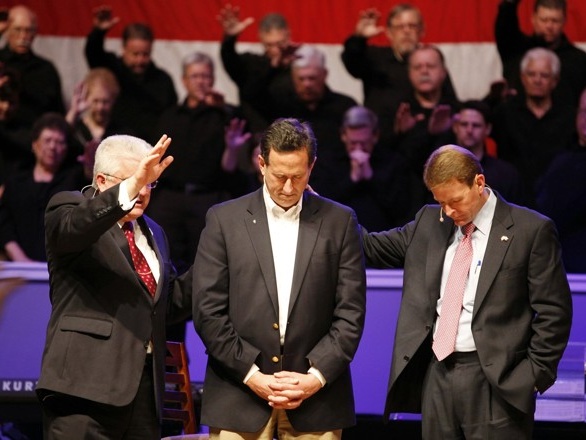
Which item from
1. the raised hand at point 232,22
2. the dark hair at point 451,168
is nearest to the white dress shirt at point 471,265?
the dark hair at point 451,168

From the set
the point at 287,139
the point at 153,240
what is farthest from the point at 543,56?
the point at 153,240

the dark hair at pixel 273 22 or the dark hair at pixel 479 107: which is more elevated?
the dark hair at pixel 273 22

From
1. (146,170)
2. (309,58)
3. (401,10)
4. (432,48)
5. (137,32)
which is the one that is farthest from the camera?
(137,32)

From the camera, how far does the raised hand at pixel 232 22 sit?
6.96 meters

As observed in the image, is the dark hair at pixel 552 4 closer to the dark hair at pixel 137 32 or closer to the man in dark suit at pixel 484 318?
the dark hair at pixel 137 32

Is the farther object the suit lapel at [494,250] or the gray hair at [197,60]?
the gray hair at [197,60]

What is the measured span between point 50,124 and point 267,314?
11.7 feet

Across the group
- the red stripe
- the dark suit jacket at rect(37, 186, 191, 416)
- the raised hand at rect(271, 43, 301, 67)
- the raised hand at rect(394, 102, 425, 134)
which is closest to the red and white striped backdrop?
the red stripe

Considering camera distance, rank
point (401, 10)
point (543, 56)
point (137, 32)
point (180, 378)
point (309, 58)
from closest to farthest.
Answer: point (180, 378), point (543, 56), point (309, 58), point (401, 10), point (137, 32)

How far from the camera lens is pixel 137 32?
7.06 meters

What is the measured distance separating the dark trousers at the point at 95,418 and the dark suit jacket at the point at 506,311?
0.90 metres

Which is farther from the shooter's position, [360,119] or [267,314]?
[360,119]

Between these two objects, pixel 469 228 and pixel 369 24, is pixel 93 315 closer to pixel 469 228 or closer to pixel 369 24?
pixel 469 228

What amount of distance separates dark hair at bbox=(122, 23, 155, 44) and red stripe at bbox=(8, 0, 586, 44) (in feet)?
1.04
